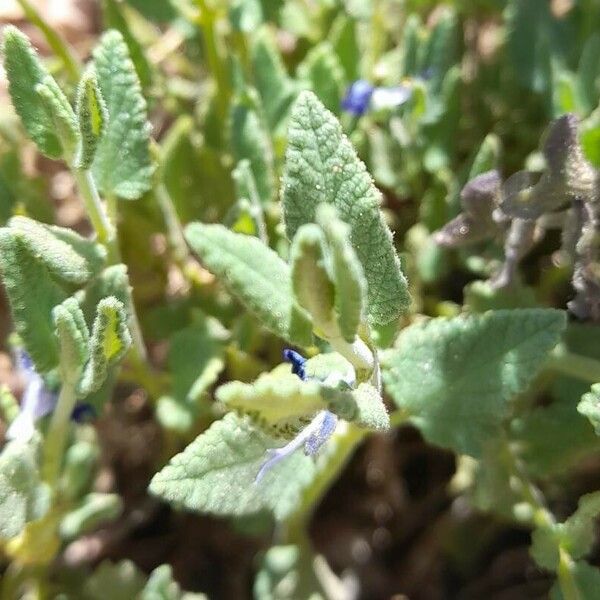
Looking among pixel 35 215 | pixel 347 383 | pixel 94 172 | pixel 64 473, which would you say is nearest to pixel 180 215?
pixel 35 215

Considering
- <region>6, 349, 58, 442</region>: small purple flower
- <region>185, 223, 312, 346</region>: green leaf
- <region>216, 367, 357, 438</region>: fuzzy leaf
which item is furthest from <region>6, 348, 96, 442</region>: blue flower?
<region>216, 367, 357, 438</region>: fuzzy leaf

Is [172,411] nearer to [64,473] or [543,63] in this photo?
[64,473]

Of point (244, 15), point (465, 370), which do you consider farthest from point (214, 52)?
point (465, 370)

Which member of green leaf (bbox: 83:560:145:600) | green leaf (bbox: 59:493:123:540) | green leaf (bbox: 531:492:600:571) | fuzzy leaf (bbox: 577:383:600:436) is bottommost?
green leaf (bbox: 531:492:600:571)

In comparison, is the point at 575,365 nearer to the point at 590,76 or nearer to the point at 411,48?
the point at 590,76

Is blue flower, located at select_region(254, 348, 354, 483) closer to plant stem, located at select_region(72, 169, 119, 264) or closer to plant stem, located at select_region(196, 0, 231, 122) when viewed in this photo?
plant stem, located at select_region(72, 169, 119, 264)
